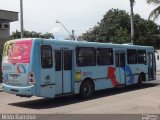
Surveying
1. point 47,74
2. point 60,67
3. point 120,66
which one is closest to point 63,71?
point 60,67

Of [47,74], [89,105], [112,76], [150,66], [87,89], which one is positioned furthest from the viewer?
[150,66]

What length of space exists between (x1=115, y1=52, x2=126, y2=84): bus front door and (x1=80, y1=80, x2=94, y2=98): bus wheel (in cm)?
251

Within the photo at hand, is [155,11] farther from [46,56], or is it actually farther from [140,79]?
[46,56]

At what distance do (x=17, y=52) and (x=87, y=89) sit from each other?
3997 millimetres

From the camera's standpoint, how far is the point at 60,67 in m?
15.4

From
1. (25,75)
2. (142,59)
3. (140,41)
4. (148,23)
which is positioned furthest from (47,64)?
(148,23)

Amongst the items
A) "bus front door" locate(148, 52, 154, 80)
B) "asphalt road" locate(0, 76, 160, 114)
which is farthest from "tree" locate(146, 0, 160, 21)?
"asphalt road" locate(0, 76, 160, 114)

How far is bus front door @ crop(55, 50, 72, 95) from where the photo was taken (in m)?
15.2

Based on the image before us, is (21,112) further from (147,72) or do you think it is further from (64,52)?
(147,72)

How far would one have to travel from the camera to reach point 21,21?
26.6 metres

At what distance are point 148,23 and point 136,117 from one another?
53742 millimetres

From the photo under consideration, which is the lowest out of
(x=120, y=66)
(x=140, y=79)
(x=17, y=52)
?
(x=140, y=79)

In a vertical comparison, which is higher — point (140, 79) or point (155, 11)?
point (155, 11)

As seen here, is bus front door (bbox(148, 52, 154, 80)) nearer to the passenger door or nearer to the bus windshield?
the passenger door
